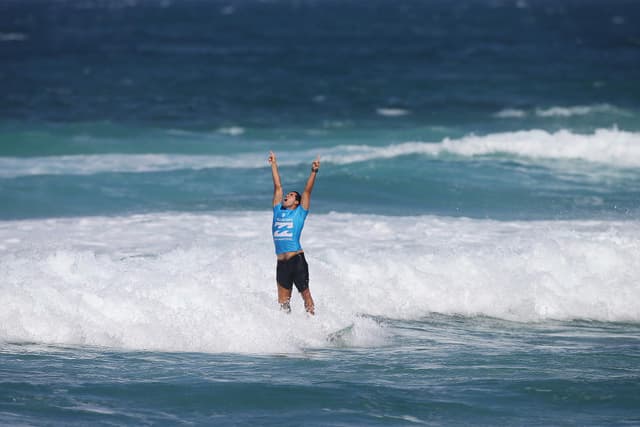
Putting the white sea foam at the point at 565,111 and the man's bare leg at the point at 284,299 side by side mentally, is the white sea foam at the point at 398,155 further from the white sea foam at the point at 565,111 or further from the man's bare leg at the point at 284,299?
the man's bare leg at the point at 284,299

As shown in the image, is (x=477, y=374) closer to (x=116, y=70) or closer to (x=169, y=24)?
(x=116, y=70)

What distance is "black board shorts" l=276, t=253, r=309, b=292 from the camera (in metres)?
12.3

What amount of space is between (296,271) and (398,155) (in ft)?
53.1

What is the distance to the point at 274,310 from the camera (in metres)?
12.7

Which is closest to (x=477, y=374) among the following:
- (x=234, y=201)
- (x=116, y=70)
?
(x=234, y=201)

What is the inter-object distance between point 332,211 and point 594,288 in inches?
267

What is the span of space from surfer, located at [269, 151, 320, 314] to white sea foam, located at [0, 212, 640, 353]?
1.31 feet

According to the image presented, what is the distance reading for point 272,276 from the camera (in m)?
15.1

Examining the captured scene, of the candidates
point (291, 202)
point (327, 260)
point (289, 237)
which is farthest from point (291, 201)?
point (327, 260)

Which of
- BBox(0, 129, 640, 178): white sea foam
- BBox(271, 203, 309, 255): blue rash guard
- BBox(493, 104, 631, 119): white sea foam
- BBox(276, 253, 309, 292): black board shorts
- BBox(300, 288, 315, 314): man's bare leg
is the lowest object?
BBox(300, 288, 315, 314): man's bare leg

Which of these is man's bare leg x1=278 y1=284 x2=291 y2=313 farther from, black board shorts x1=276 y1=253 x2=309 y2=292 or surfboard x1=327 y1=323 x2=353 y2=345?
surfboard x1=327 y1=323 x2=353 y2=345

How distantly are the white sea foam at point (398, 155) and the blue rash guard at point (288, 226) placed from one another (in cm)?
1507

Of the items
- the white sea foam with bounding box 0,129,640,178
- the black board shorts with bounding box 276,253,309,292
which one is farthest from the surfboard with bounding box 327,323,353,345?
the white sea foam with bounding box 0,129,640,178

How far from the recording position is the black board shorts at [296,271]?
12.3m
